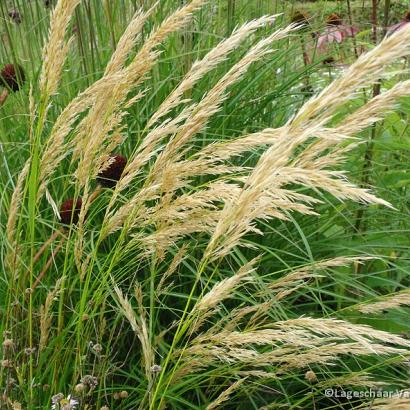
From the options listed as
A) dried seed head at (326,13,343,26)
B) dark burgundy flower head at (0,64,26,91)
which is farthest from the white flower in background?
dried seed head at (326,13,343,26)

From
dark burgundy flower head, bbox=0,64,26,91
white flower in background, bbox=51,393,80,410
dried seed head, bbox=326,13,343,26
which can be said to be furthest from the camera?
dried seed head, bbox=326,13,343,26

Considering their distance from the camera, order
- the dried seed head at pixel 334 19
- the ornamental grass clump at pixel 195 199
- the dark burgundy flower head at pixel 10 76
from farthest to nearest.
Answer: the dried seed head at pixel 334 19
the dark burgundy flower head at pixel 10 76
the ornamental grass clump at pixel 195 199

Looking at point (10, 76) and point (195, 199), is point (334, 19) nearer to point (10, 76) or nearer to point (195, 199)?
point (10, 76)

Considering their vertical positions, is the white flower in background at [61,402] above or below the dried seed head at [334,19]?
below

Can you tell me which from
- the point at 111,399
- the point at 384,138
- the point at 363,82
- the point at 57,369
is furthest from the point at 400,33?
the point at 384,138

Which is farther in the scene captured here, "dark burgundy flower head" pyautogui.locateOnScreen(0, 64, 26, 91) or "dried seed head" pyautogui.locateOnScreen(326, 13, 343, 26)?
"dried seed head" pyautogui.locateOnScreen(326, 13, 343, 26)

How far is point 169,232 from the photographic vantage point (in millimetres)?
1170

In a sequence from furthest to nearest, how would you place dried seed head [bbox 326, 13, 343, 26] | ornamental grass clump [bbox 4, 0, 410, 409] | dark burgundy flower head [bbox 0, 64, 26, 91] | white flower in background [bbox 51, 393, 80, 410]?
dried seed head [bbox 326, 13, 343, 26] < dark burgundy flower head [bbox 0, 64, 26, 91] < white flower in background [bbox 51, 393, 80, 410] < ornamental grass clump [bbox 4, 0, 410, 409]

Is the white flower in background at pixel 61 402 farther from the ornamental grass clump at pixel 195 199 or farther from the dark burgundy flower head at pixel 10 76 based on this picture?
the dark burgundy flower head at pixel 10 76

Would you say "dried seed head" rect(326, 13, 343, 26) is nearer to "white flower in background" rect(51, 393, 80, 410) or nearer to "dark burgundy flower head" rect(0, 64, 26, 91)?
"dark burgundy flower head" rect(0, 64, 26, 91)

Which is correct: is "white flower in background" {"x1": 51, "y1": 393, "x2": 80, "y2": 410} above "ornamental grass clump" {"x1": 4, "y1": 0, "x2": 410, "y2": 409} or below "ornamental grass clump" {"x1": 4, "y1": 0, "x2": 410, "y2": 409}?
below

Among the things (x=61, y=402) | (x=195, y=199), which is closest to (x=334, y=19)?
(x=195, y=199)

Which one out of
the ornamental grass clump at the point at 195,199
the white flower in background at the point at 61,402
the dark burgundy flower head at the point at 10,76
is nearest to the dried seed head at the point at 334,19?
the dark burgundy flower head at the point at 10,76

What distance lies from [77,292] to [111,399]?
31cm
